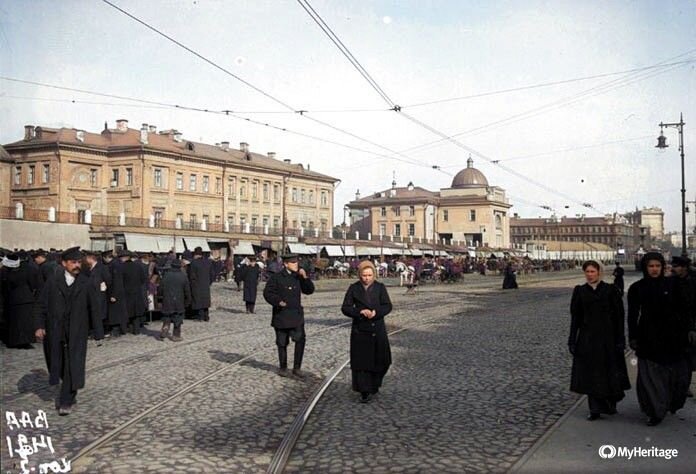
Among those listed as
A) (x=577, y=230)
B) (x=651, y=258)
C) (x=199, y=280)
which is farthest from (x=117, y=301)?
(x=577, y=230)

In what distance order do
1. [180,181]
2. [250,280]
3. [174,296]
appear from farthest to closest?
[180,181]
[250,280]
[174,296]

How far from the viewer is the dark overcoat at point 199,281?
16.5 meters

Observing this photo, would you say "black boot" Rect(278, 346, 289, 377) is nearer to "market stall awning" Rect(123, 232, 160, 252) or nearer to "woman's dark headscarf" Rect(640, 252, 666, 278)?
"woman's dark headscarf" Rect(640, 252, 666, 278)

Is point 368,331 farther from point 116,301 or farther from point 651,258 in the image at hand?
point 116,301

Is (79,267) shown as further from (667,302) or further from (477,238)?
(477,238)

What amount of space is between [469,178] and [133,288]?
325 feet

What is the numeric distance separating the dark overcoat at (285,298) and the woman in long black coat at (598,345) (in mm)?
3692

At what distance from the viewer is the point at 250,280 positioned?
19.8 meters

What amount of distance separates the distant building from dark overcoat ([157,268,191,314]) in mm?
147649

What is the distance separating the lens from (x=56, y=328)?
24.2 ft

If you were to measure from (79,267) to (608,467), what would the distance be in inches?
229

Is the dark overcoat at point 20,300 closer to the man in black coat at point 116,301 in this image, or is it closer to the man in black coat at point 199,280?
the man in black coat at point 116,301

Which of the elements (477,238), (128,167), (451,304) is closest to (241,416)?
(451,304)

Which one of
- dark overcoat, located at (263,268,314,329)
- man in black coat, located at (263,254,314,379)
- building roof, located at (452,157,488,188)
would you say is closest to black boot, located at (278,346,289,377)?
man in black coat, located at (263,254,314,379)
